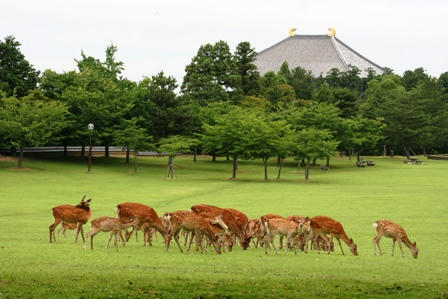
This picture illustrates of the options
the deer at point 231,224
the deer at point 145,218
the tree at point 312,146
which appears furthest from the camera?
A: the tree at point 312,146

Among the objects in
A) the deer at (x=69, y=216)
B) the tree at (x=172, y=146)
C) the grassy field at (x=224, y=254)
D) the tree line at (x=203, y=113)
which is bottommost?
the grassy field at (x=224, y=254)

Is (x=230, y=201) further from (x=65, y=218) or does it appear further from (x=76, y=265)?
(x=76, y=265)

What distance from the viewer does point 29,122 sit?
61281mm

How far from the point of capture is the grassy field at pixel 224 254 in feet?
38.8

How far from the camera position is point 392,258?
672 inches

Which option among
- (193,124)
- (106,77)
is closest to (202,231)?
(193,124)

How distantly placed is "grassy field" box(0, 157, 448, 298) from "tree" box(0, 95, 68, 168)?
19.7ft

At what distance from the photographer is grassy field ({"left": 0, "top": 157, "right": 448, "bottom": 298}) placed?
11836 millimetres

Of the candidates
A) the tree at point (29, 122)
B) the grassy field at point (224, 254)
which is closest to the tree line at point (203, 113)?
the tree at point (29, 122)

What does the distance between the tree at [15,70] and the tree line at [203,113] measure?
110 mm

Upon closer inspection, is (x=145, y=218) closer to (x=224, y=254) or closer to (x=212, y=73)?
(x=224, y=254)

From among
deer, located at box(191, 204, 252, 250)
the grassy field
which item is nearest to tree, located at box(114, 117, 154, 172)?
the grassy field

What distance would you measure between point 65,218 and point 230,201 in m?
20.4

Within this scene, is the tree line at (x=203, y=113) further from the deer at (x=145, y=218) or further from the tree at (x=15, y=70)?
the deer at (x=145, y=218)
